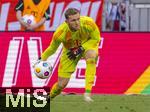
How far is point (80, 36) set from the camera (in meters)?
12.1

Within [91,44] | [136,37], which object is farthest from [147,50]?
[91,44]

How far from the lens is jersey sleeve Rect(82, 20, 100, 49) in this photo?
12.0m

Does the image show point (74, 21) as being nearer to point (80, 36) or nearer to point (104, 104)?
point (80, 36)

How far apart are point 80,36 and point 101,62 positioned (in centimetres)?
308

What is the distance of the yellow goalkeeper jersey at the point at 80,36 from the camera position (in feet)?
39.3

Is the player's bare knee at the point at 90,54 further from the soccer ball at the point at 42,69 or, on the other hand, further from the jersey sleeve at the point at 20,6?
the jersey sleeve at the point at 20,6

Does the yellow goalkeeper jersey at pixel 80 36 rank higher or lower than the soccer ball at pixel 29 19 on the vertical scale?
lower

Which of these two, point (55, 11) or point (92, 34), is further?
point (55, 11)

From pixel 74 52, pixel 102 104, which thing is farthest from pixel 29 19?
pixel 102 104

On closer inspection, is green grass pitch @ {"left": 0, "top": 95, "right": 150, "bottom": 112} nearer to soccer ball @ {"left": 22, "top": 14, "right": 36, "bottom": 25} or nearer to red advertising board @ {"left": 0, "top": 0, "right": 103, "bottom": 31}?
soccer ball @ {"left": 22, "top": 14, "right": 36, "bottom": 25}

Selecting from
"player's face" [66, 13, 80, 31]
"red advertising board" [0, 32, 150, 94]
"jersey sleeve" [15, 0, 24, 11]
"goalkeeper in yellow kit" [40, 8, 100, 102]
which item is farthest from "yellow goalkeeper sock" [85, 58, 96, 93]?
"jersey sleeve" [15, 0, 24, 11]

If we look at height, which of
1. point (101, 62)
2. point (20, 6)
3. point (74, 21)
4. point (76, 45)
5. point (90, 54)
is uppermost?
point (20, 6)

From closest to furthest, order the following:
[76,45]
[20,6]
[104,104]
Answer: [76,45]
[104,104]
[20,6]

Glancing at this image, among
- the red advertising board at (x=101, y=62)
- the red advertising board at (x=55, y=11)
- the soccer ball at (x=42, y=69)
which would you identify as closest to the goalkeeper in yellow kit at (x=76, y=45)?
the soccer ball at (x=42, y=69)
